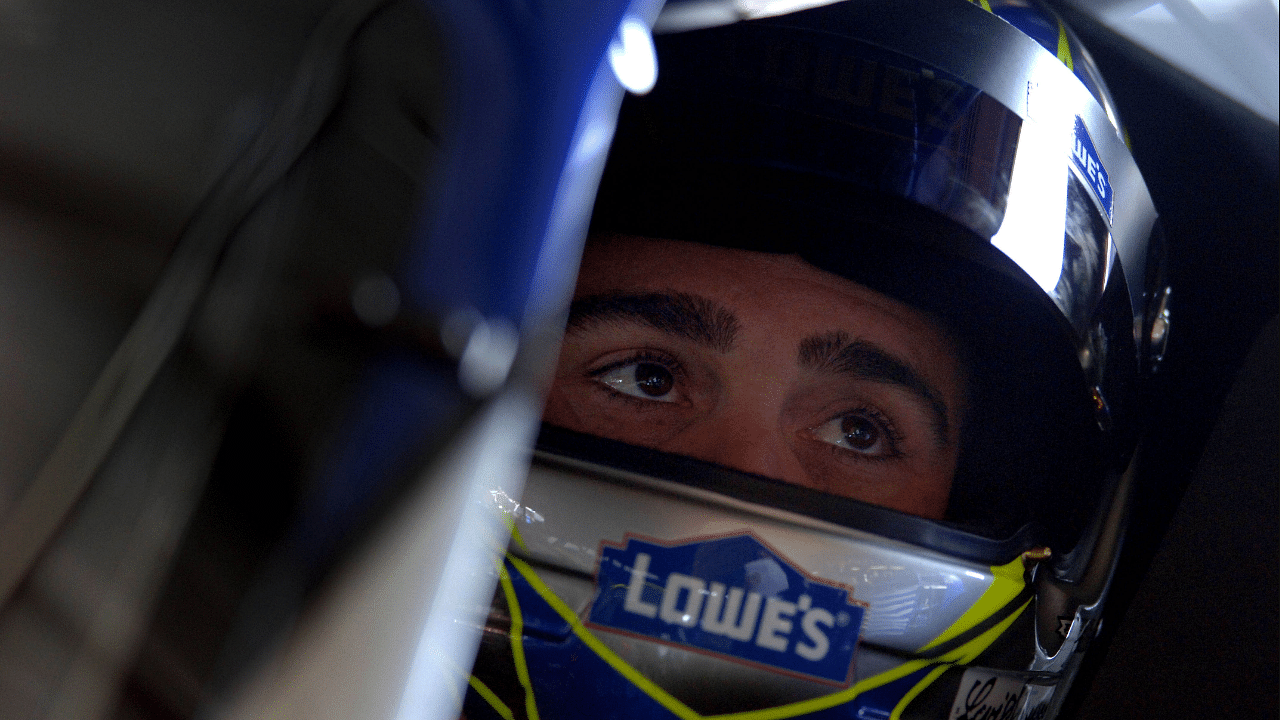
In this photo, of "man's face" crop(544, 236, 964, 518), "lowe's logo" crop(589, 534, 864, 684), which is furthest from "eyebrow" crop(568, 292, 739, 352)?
"lowe's logo" crop(589, 534, 864, 684)

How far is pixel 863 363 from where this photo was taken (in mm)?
604

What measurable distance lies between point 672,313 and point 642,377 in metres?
0.05

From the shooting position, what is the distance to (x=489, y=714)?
521 millimetres

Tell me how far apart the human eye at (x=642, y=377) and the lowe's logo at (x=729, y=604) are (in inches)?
4.4

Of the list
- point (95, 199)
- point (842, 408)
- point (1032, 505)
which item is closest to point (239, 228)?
point (95, 199)

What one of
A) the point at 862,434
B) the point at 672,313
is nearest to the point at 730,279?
the point at 672,313

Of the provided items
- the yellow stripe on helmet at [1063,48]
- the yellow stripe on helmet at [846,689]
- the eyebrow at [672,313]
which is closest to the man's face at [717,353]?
the eyebrow at [672,313]

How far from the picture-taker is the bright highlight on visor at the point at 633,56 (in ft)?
1.44

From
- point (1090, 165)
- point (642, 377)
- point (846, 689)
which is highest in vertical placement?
point (1090, 165)

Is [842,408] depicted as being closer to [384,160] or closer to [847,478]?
[847,478]

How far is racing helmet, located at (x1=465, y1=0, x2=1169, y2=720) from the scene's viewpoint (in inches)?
20.1

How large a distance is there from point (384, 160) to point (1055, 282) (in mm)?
438

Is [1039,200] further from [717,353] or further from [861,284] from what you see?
[717,353]

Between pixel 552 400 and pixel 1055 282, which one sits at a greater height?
pixel 1055 282
